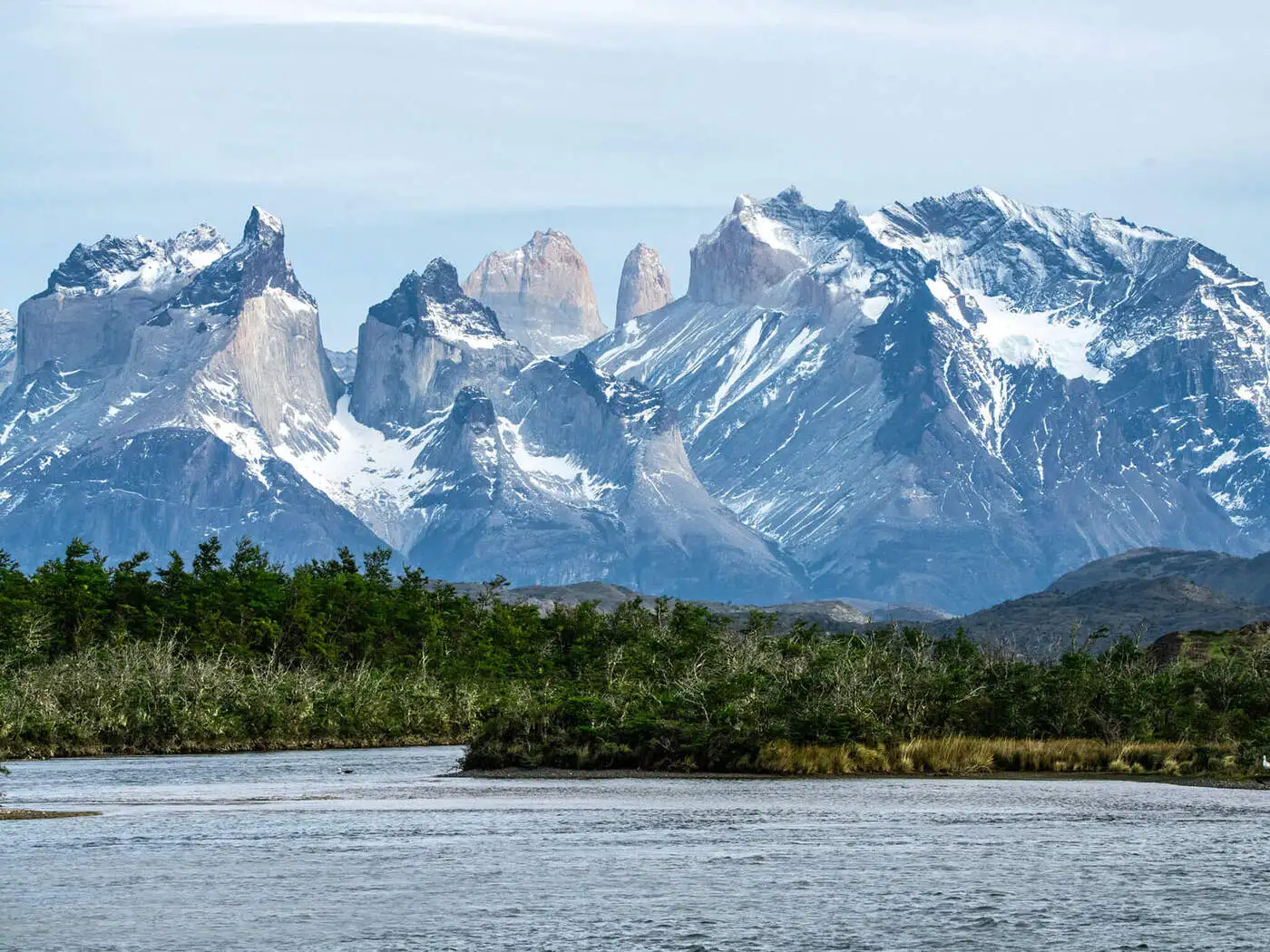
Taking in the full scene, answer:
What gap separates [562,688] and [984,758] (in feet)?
91.8

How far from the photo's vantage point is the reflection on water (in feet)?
138

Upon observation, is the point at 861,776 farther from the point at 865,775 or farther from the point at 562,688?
the point at 562,688

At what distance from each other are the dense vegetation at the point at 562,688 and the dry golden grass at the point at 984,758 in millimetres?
119

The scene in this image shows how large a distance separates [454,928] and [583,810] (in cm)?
2932

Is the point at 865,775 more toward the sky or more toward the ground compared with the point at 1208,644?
more toward the ground

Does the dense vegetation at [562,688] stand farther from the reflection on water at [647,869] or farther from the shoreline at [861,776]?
the reflection on water at [647,869]

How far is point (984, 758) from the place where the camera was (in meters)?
94.1

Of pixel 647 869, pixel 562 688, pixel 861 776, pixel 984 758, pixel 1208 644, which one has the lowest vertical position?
pixel 647 869

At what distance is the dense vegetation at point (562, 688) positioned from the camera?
92.7m

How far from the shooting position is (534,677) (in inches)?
6688

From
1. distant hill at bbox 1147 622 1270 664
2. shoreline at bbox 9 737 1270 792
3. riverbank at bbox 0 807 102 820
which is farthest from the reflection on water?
distant hill at bbox 1147 622 1270 664

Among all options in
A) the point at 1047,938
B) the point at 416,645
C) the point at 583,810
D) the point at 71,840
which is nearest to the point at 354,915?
the point at 1047,938

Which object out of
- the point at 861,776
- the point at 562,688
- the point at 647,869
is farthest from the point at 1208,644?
the point at 647,869

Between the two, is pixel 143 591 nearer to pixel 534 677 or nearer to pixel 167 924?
pixel 534 677
